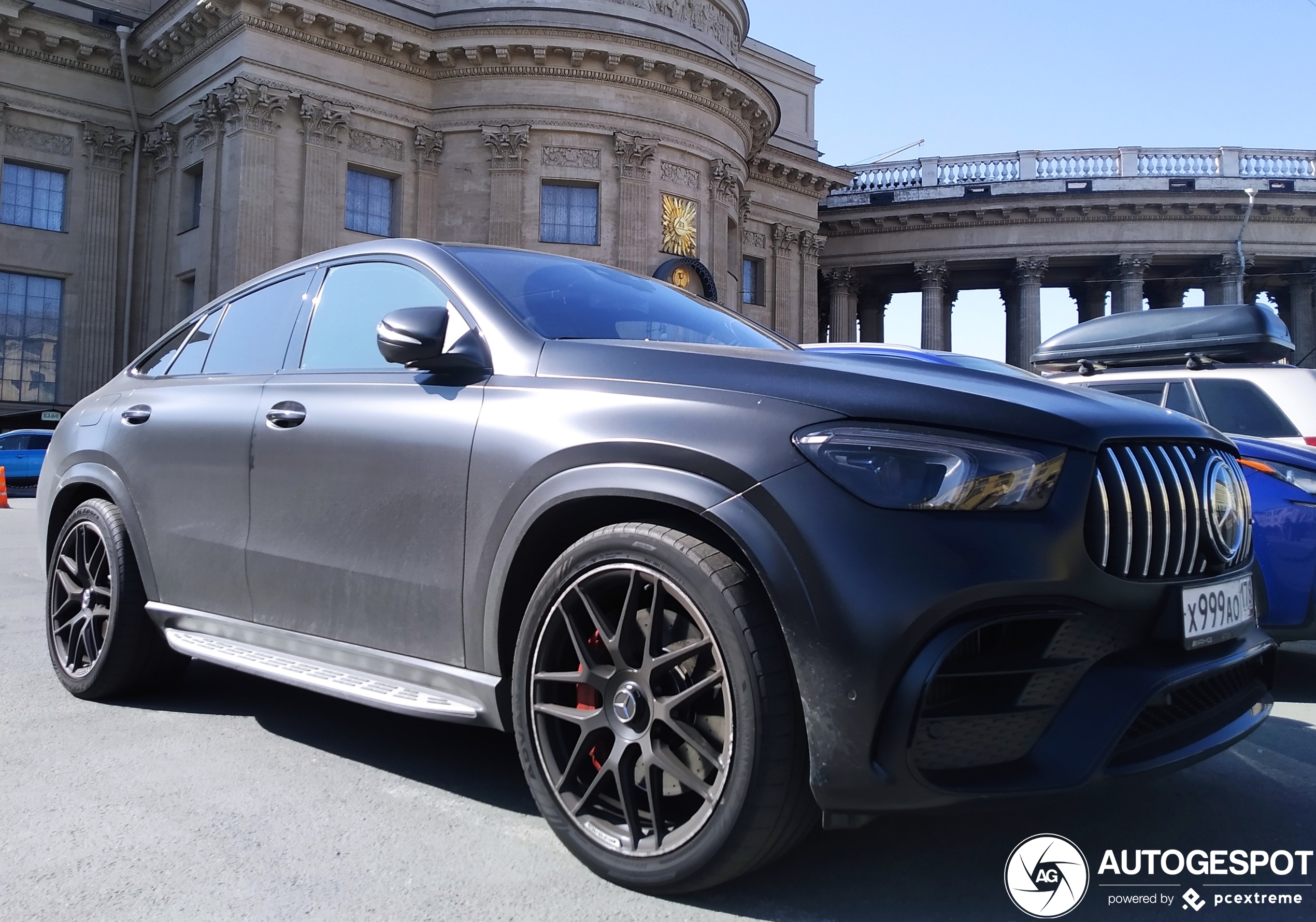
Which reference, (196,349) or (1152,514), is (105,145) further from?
(1152,514)

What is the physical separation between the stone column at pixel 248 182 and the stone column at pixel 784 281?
19493 millimetres

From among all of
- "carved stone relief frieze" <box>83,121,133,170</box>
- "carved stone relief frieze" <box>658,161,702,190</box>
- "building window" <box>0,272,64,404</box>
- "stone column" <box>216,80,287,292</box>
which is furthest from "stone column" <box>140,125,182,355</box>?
"carved stone relief frieze" <box>658,161,702,190</box>

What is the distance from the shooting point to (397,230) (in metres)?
28.3

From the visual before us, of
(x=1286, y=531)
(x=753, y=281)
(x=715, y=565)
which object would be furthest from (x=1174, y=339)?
(x=753, y=281)

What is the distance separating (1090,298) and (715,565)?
4705 cm

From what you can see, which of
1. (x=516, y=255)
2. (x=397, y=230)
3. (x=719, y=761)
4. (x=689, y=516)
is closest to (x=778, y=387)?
(x=689, y=516)

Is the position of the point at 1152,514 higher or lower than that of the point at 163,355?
lower

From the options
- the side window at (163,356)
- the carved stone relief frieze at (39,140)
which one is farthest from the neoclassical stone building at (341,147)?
the side window at (163,356)

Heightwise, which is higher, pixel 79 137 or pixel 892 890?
pixel 79 137

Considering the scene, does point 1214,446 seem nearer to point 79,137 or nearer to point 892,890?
point 892,890

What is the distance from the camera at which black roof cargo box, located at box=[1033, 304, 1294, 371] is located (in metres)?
8.14

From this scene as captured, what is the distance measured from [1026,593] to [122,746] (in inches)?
122

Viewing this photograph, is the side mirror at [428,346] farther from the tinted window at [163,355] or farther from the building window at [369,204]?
the building window at [369,204]

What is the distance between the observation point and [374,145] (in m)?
27.9
